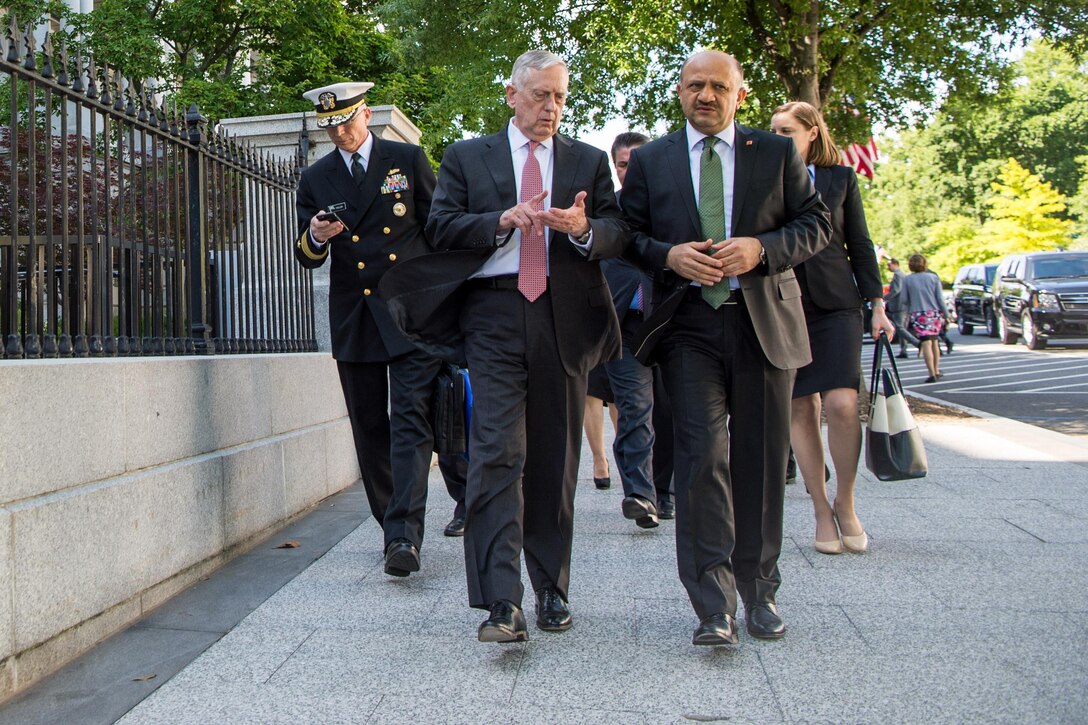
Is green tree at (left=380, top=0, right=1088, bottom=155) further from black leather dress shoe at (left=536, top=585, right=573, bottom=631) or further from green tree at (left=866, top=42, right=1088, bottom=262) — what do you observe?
green tree at (left=866, top=42, right=1088, bottom=262)

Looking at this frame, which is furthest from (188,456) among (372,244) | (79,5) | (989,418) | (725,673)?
(79,5)

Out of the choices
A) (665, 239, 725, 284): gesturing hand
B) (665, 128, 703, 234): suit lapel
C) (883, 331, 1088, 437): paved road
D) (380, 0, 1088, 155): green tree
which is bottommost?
(883, 331, 1088, 437): paved road

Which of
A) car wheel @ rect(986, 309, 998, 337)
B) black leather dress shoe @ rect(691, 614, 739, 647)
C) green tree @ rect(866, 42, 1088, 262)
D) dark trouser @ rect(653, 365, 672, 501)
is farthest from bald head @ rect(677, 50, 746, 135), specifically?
Result: green tree @ rect(866, 42, 1088, 262)

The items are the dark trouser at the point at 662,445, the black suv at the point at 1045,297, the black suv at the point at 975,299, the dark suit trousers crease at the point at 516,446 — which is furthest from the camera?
Answer: the black suv at the point at 975,299

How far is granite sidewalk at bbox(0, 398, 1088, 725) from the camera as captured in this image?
329 centimetres

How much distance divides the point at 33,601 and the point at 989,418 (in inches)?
405

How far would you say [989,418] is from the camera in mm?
11852

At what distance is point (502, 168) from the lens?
161 inches

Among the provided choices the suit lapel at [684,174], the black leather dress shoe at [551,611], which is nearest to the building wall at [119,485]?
the black leather dress shoe at [551,611]

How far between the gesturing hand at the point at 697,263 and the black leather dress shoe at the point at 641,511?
2.40m

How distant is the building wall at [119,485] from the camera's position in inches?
140

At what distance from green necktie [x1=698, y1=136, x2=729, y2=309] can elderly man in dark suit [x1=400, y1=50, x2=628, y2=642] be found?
29 centimetres

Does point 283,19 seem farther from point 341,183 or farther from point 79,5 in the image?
point 341,183

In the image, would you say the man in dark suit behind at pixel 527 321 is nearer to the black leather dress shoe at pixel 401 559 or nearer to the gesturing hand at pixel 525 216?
the gesturing hand at pixel 525 216
